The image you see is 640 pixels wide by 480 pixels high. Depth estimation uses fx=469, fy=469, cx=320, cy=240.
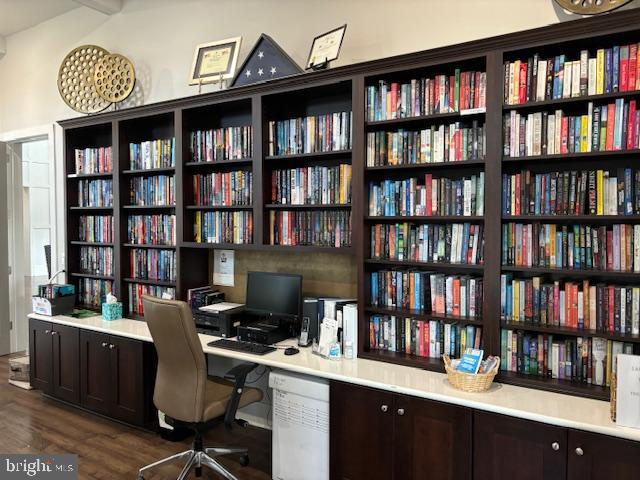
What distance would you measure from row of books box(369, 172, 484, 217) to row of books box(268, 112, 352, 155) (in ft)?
1.21

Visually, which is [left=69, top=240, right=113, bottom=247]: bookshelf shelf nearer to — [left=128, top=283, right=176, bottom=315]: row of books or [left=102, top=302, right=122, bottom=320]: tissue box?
[left=128, top=283, right=176, bottom=315]: row of books

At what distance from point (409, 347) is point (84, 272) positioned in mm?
3112

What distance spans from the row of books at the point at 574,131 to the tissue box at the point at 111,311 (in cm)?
304

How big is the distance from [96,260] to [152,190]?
964mm

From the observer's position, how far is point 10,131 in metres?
5.02

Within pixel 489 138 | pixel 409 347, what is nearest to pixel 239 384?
pixel 409 347

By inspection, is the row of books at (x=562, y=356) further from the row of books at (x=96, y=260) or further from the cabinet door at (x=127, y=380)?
the row of books at (x=96, y=260)

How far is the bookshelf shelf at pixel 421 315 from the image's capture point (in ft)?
7.85

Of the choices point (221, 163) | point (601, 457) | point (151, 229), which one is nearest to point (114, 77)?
point (151, 229)

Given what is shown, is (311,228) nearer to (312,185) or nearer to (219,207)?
(312,185)

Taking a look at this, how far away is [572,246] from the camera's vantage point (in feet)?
7.24

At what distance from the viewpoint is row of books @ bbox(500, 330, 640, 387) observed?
2.11m

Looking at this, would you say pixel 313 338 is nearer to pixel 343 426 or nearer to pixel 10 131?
pixel 343 426

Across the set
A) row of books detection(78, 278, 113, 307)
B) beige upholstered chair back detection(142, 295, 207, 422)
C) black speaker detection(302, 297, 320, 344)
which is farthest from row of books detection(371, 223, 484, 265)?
row of books detection(78, 278, 113, 307)
